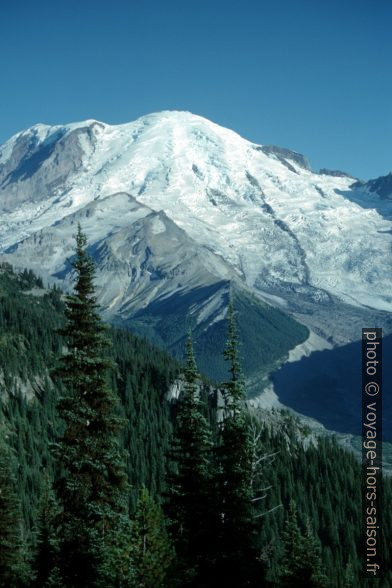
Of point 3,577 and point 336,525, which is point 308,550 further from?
point 336,525

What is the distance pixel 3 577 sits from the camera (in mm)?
43031

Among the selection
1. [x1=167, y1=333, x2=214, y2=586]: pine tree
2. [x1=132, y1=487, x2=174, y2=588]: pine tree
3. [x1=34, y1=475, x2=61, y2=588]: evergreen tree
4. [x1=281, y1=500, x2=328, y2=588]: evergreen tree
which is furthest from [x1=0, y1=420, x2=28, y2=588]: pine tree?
[x1=281, y1=500, x2=328, y2=588]: evergreen tree

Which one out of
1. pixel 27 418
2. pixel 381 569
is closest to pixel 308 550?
pixel 381 569

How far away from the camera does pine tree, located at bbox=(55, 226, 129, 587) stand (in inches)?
1160

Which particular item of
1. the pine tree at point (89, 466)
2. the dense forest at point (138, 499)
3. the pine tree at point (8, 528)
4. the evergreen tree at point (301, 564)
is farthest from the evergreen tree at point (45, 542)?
the evergreen tree at point (301, 564)

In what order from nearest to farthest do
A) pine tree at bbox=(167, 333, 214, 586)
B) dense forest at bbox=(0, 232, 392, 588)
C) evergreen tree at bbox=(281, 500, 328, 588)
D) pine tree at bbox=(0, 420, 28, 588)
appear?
dense forest at bbox=(0, 232, 392, 588)
pine tree at bbox=(167, 333, 214, 586)
pine tree at bbox=(0, 420, 28, 588)
evergreen tree at bbox=(281, 500, 328, 588)

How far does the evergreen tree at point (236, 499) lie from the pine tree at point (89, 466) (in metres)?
4.99

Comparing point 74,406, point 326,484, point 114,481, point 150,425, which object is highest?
point 150,425

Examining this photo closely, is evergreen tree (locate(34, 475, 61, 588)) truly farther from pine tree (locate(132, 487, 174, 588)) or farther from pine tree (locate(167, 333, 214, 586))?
pine tree (locate(132, 487, 174, 588))

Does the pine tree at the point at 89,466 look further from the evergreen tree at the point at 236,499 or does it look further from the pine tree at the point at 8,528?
the pine tree at the point at 8,528

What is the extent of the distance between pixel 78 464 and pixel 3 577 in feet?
59.4

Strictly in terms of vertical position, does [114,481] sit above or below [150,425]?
below

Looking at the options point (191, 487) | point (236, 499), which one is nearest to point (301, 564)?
point (191, 487)

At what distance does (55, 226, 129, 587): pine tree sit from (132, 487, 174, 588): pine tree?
91cm
